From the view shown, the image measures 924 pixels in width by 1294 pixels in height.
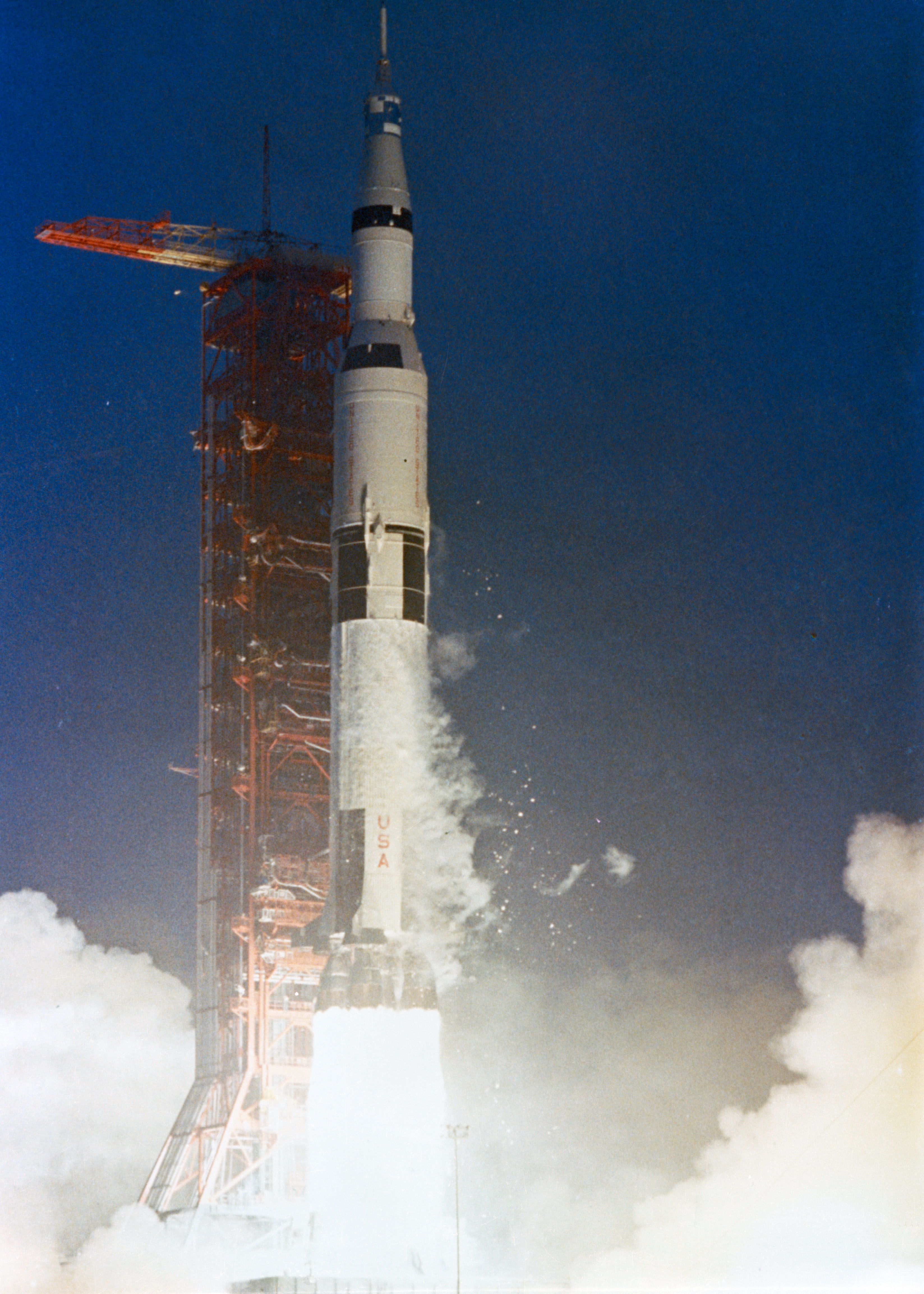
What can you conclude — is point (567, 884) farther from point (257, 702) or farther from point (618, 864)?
point (257, 702)

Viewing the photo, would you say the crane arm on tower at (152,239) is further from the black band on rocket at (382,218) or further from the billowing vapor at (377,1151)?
the billowing vapor at (377,1151)

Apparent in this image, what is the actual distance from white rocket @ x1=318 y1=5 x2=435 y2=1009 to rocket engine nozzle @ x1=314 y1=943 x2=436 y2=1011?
27 millimetres

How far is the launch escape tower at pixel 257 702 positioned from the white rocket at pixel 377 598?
15.1 feet

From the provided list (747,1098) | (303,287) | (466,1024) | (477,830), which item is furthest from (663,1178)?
(303,287)

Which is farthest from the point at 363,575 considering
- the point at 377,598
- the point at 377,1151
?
the point at 377,1151

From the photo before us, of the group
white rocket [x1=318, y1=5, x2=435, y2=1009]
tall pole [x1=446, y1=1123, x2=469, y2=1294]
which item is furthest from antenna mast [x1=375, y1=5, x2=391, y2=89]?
tall pole [x1=446, y1=1123, x2=469, y2=1294]

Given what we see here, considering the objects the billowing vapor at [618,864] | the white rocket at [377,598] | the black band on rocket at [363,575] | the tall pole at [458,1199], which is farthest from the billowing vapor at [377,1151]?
the billowing vapor at [618,864]

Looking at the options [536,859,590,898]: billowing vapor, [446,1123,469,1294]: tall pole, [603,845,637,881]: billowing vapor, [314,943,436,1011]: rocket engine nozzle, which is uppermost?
[603,845,637,881]: billowing vapor

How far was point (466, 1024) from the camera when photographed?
5453 centimetres

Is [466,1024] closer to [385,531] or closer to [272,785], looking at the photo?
[272,785]

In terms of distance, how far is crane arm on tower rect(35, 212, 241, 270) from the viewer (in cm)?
5628

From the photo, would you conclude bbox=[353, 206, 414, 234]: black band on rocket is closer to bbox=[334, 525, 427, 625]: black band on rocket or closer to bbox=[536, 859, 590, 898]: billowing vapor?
bbox=[334, 525, 427, 625]: black band on rocket

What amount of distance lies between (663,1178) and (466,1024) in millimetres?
6243

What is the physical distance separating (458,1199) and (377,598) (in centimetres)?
1316
